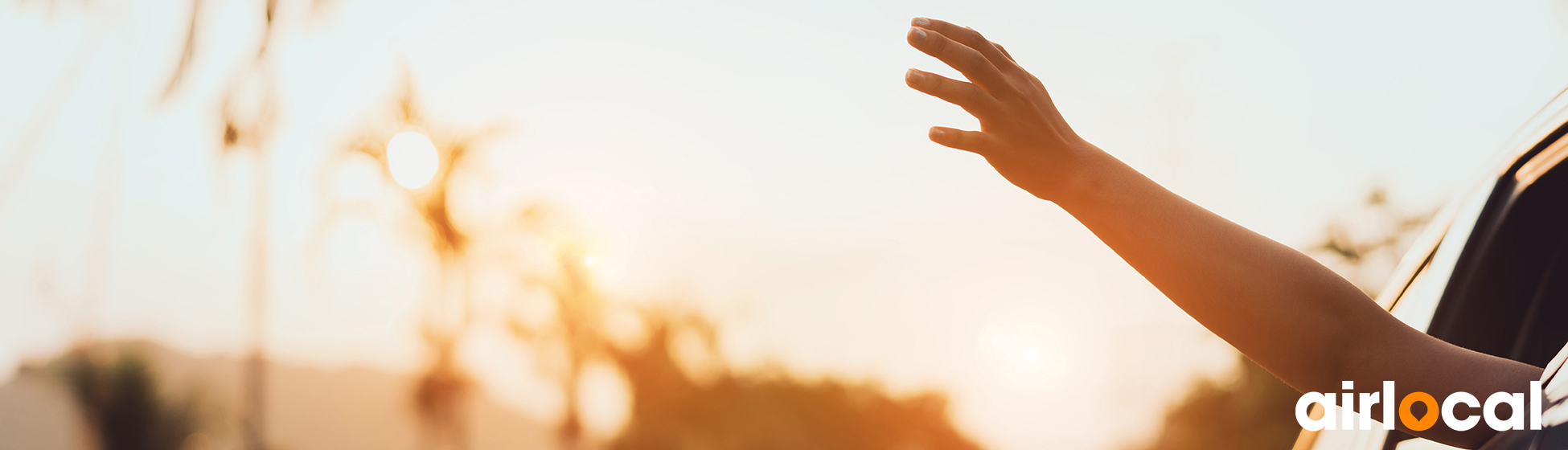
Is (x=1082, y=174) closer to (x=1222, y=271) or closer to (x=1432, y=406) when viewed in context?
(x=1222, y=271)

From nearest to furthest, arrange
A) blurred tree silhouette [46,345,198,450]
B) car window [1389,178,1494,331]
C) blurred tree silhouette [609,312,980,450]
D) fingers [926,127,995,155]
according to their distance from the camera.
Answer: fingers [926,127,995,155]
car window [1389,178,1494,331]
blurred tree silhouette [46,345,198,450]
blurred tree silhouette [609,312,980,450]

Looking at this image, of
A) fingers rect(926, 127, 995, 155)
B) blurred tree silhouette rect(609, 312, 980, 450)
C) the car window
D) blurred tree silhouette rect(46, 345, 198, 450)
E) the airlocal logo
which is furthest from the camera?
blurred tree silhouette rect(609, 312, 980, 450)

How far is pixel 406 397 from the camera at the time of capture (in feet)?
17.1

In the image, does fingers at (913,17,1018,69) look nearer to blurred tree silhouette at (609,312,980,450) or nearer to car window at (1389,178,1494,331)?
car window at (1389,178,1494,331)

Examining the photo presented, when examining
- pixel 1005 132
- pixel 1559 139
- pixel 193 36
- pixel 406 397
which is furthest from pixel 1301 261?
pixel 406 397

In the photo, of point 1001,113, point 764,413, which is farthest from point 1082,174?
point 764,413

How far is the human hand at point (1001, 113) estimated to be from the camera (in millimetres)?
740

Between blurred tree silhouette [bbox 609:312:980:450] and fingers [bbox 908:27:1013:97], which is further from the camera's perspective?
blurred tree silhouette [bbox 609:312:980:450]

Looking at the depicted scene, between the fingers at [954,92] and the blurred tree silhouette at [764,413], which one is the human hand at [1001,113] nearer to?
the fingers at [954,92]

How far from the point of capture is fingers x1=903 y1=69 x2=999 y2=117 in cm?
74

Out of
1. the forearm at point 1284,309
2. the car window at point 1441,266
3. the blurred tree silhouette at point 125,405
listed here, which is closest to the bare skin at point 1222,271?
the forearm at point 1284,309

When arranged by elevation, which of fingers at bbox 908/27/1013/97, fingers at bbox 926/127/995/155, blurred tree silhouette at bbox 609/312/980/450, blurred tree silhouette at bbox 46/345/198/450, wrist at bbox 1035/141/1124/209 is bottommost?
blurred tree silhouette at bbox 609/312/980/450

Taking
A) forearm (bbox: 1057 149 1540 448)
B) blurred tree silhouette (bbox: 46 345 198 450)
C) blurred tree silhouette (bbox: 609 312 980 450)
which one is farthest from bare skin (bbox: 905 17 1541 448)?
blurred tree silhouette (bbox: 609 312 980 450)

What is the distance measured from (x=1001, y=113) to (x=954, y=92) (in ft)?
0.18
